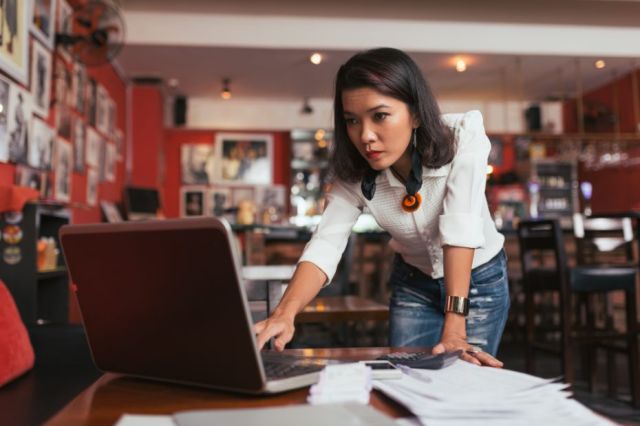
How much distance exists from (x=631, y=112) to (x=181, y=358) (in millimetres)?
8302

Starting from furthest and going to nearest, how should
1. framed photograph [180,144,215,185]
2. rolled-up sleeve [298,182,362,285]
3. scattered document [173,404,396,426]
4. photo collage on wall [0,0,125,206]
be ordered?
framed photograph [180,144,215,185] → photo collage on wall [0,0,125,206] → rolled-up sleeve [298,182,362,285] → scattered document [173,404,396,426]

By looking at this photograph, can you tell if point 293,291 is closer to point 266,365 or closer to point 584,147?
point 266,365

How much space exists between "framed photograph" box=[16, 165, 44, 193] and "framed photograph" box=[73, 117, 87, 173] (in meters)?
0.92

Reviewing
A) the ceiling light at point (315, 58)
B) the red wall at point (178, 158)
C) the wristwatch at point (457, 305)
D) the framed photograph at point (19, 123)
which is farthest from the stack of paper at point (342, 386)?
the red wall at point (178, 158)

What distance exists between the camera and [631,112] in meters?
7.88

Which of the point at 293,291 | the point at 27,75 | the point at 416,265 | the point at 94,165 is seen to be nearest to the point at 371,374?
the point at 293,291

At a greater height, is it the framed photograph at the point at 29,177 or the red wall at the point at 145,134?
the red wall at the point at 145,134

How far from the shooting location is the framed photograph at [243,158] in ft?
30.0

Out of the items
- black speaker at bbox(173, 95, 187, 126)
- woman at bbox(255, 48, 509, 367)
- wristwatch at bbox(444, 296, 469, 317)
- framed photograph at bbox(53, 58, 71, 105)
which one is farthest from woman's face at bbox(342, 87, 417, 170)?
black speaker at bbox(173, 95, 187, 126)

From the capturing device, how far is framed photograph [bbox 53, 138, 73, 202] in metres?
4.25

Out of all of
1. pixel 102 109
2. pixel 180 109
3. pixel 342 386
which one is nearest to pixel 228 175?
pixel 180 109

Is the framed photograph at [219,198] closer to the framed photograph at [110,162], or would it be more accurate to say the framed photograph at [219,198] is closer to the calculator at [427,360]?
the framed photograph at [110,162]

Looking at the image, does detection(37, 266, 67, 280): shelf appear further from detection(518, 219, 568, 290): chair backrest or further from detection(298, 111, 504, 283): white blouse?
detection(518, 219, 568, 290): chair backrest

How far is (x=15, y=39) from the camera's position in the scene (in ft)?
10.6
